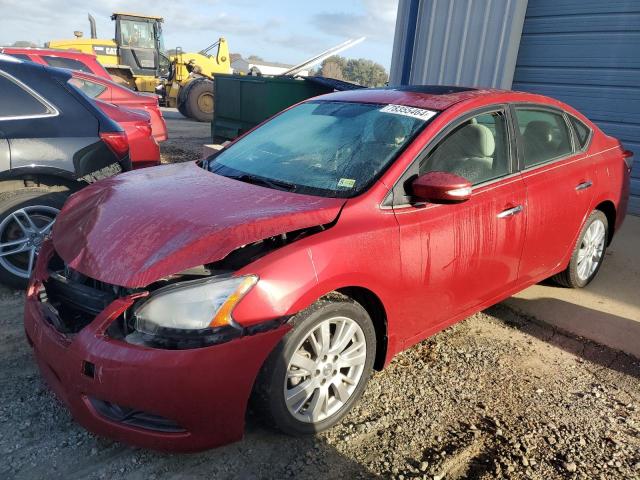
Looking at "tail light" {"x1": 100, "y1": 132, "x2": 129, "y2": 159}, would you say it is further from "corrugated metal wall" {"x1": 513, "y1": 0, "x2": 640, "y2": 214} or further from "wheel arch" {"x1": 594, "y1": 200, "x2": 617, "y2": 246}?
"corrugated metal wall" {"x1": 513, "y1": 0, "x2": 640, "y2": 214}

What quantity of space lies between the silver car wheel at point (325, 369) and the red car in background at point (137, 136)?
334 centimetres

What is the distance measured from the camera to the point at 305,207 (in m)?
2.42

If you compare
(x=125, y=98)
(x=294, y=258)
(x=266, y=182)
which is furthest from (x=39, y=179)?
(x=125, y=98)

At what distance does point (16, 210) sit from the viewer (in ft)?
12.1

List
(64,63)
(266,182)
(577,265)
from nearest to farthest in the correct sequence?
(266,182) → (577,265) → (64,63)

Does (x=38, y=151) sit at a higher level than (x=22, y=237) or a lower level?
higher

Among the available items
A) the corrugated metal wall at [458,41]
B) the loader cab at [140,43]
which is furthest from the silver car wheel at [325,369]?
the loader cab at [140,43]

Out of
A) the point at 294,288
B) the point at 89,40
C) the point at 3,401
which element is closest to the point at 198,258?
the point at 294,288

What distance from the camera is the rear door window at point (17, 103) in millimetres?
3770

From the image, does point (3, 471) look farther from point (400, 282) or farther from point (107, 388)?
point (400, 282)

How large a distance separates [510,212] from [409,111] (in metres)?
0.87

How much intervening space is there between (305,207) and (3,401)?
1.84 metres

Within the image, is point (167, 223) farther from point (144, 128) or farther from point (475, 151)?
point (144, 128)

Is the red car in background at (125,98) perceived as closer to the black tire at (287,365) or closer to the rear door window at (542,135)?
the rear door window at (542,135)
